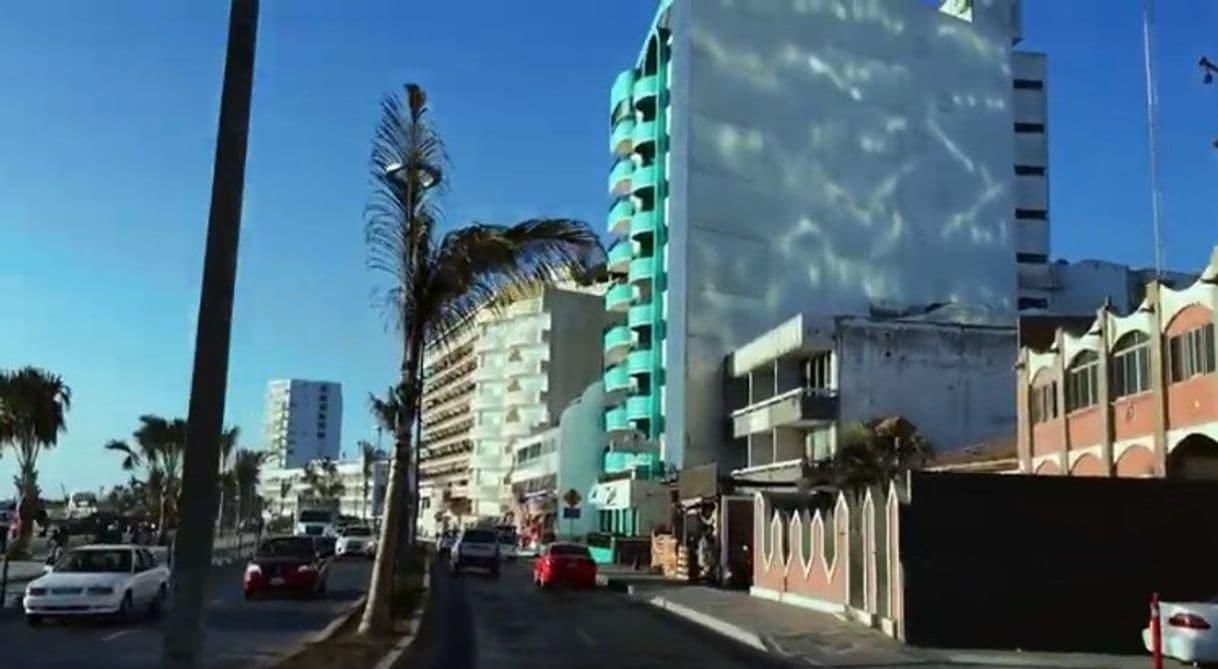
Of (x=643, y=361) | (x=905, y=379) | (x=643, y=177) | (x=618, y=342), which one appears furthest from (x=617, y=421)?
(x=905, y=379)

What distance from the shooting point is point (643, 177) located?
87.6 metres

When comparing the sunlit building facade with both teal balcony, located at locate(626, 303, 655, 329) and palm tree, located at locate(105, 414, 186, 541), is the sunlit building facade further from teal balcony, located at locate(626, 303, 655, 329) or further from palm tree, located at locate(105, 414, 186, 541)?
palm tree, located at locate(105, 414, 186, 541)

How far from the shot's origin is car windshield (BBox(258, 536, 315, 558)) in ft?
118

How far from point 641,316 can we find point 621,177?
397 inches

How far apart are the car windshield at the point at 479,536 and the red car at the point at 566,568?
8.37 metres

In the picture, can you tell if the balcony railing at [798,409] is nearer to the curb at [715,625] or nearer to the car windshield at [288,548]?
the curb at [715,625]

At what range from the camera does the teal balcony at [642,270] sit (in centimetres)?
8638

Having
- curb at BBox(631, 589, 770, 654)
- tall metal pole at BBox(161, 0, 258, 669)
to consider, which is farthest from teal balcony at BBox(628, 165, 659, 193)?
tall metal pole at BBox(161, 0, 258, 669)

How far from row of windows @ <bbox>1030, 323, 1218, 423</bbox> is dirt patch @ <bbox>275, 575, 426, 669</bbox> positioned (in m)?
18.2

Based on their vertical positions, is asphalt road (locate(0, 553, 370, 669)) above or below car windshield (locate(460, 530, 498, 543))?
below

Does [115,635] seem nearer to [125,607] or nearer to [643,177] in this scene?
[125,607]

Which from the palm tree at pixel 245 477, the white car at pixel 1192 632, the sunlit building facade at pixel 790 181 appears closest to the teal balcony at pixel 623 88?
the sunlit building facade at pixel 790 181

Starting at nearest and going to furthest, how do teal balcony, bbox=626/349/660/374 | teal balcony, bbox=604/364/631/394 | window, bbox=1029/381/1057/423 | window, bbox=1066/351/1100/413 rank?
window, bbox=1066/351/1100/413
window, bbox=1029/381/1057/423
teal balcony, bbox=626/349/660/374
teal balcony, bbox=604/364/631/394

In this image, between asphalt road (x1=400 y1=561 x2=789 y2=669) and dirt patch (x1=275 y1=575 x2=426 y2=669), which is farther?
asphalt road (x1=400 y1=561 x2=789 y2=669)
